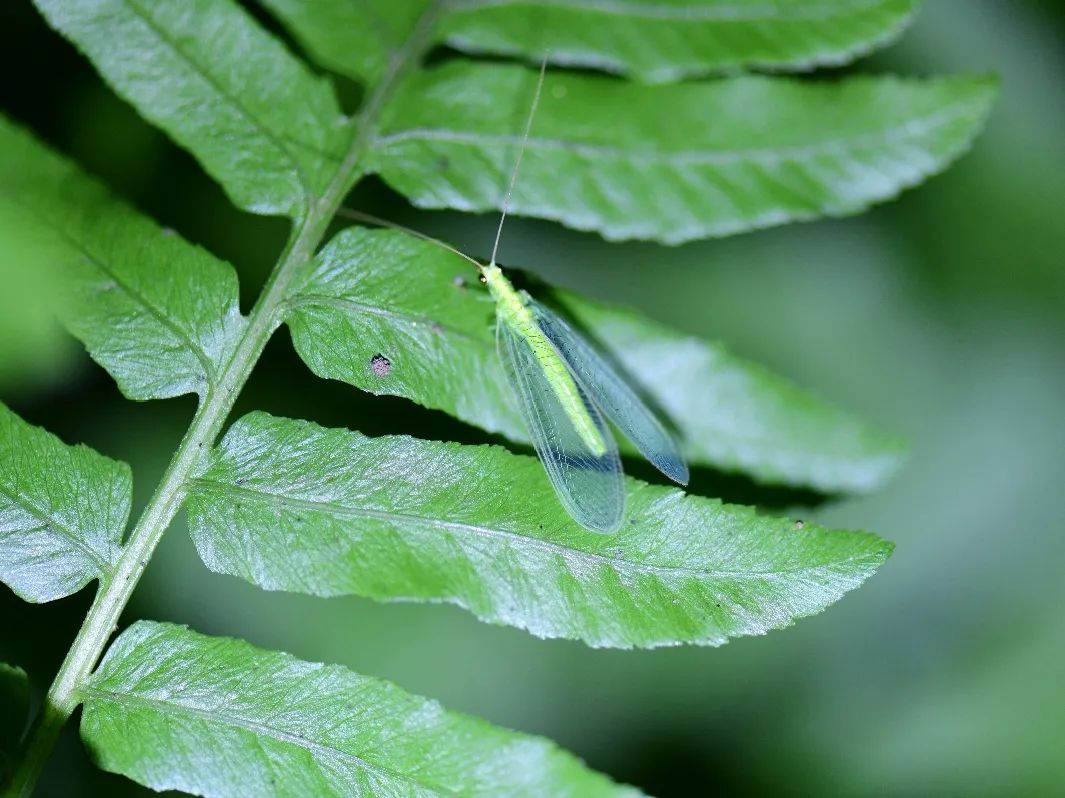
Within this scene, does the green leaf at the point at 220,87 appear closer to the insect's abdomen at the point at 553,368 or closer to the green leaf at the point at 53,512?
the insect's abdomen at the point at 553,368

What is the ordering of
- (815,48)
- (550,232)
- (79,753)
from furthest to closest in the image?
1. (550,232)
2. (79,753)
3. (815,48)

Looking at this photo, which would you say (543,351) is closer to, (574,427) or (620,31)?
(574,427)

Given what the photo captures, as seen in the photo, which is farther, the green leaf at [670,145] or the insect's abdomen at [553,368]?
the insect's abdomen at [553,368]

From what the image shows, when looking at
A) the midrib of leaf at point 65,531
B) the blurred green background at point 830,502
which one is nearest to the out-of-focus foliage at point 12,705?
the midrib of leaf at point 65,531

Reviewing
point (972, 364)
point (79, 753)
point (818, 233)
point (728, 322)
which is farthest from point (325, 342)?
point (972, 364)

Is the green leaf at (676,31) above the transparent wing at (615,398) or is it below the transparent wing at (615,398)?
above

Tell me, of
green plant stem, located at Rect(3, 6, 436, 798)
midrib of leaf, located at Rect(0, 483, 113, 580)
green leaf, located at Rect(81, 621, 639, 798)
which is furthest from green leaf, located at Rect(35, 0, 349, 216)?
green leaf, located at Rect(81, 621, 639, 798)

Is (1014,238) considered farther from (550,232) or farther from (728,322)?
(550,232)
